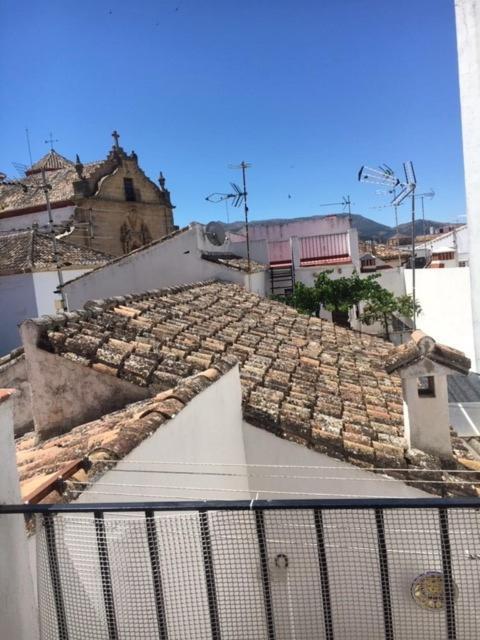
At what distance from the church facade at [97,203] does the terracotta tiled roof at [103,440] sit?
77.6 feet

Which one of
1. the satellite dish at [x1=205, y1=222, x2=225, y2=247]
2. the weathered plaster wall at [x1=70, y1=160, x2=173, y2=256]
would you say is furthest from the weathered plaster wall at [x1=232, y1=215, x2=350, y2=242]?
the satellite dish at [x1=205, y1=222, x2=225, y2=247]

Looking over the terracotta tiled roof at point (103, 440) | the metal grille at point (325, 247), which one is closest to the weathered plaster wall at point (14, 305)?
the metal grille at point (325, 247)

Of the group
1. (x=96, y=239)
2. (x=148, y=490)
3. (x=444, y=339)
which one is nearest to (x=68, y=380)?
(x=148, y=490)

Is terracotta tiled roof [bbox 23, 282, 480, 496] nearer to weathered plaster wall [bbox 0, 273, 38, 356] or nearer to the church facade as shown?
weathered plaster wall [bbox 0, 273, 38, 356]

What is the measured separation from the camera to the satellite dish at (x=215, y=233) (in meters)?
12.9

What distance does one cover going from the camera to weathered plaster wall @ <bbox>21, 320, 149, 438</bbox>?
4480 mm

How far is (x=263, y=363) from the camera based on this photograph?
6285 mm

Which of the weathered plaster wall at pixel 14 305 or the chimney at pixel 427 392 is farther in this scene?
the weathered plaster wall at pixel 14 305

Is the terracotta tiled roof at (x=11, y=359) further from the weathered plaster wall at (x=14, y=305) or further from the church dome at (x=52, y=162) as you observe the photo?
the church dome at (x=52, y=162)

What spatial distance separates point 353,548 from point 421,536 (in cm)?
42

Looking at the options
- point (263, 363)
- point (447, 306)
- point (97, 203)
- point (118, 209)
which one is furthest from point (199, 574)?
point (118, 209)

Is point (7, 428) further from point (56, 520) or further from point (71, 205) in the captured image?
point (71, 205)

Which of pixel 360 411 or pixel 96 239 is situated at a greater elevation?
pixel 96 239

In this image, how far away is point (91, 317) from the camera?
5691mm
